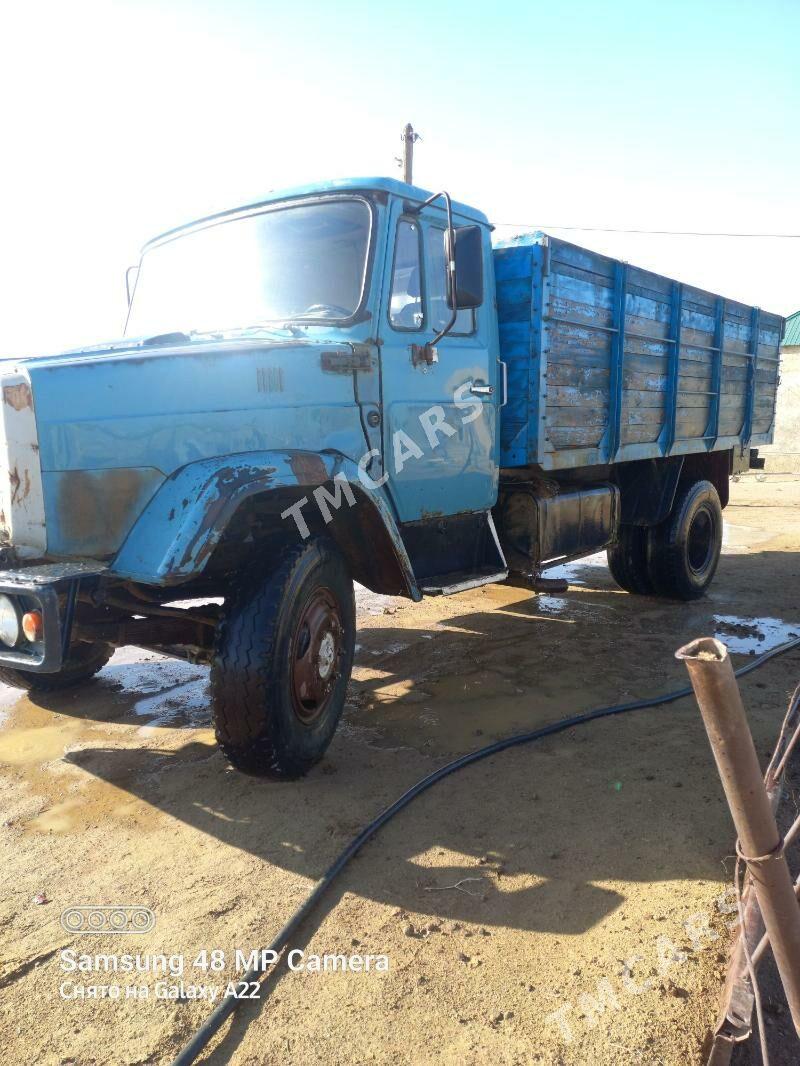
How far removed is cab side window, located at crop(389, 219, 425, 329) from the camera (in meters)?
3.66

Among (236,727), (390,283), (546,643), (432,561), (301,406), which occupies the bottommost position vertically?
(546,643)

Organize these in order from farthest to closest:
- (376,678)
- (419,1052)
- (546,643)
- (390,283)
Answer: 1. (546,643)
2. (376,678)
3. (390,283)
4. (419,1052)

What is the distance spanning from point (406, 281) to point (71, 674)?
2.88 metres

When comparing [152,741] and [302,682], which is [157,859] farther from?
[152,741]

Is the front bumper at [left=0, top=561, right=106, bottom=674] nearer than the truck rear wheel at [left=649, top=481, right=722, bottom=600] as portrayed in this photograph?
Yes

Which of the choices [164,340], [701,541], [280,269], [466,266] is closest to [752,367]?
[701,541]

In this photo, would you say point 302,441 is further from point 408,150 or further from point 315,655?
point 408,150

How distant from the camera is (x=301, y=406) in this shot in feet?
10.6

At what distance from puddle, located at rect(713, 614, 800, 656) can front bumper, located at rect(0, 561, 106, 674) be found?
13.5 feet

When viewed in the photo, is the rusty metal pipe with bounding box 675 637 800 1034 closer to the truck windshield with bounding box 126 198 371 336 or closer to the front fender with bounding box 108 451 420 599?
the front fender with bounding box 108 451 420 599

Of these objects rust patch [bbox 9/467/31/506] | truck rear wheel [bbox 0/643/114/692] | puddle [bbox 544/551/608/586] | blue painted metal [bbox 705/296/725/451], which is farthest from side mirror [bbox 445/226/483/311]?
puddle [bbox 544/551/608/586]

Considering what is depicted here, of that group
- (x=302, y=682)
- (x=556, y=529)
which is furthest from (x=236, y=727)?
(x=556, y=529)

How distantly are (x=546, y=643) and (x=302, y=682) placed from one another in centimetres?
258

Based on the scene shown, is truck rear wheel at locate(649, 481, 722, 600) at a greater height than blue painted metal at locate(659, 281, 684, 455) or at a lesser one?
lesser
